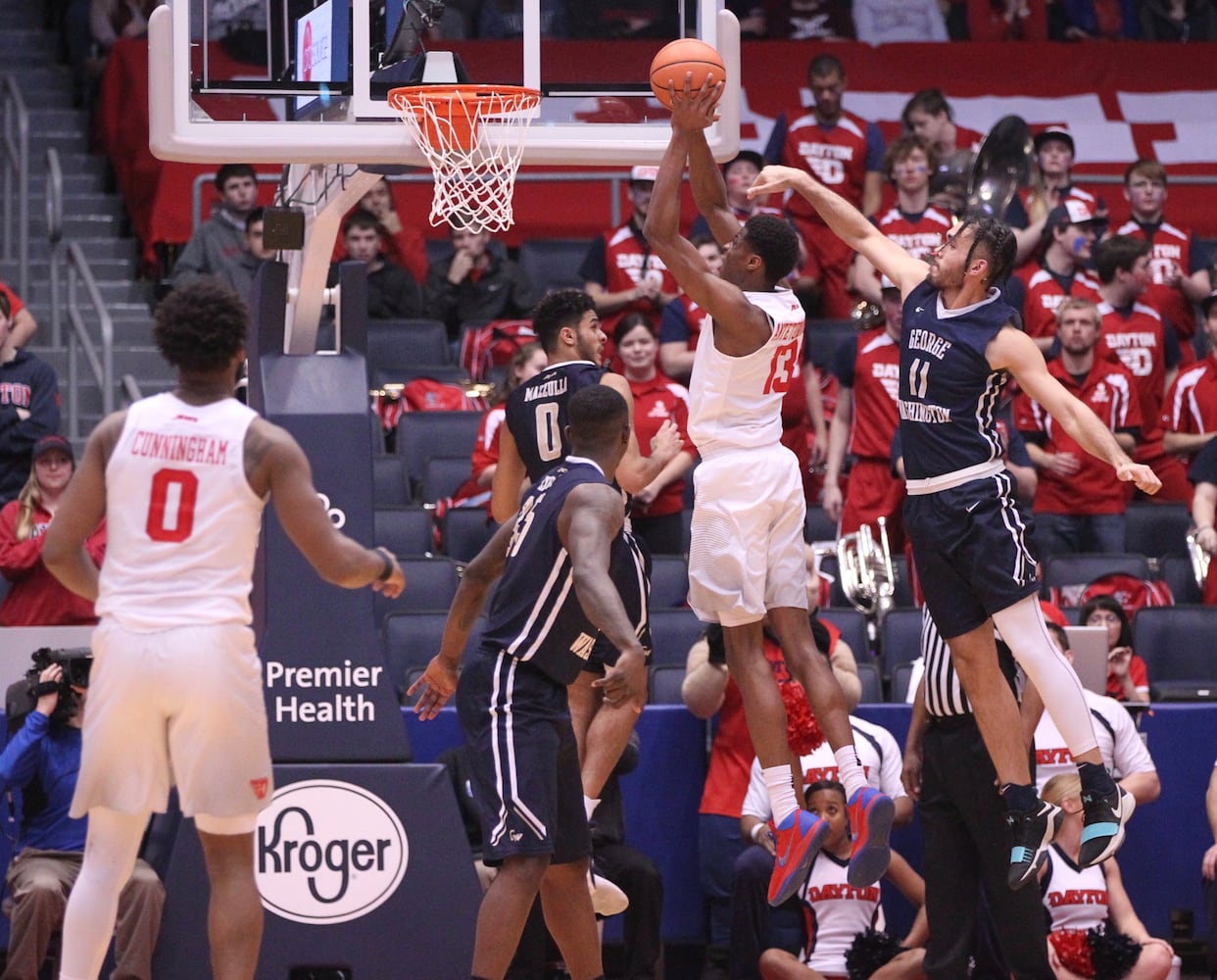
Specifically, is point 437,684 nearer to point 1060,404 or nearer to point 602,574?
point 602,574

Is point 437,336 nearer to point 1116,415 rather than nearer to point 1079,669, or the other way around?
point 1116,415

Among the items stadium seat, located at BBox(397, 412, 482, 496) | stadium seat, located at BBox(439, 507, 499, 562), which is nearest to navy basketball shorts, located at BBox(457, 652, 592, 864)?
stadium seat, located at BBox(439, 507, 499, 562)

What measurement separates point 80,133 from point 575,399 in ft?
31.4

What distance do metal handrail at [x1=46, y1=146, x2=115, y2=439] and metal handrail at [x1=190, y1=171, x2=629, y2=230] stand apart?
852 millimetres

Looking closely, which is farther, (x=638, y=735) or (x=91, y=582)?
(x=638, y=735)

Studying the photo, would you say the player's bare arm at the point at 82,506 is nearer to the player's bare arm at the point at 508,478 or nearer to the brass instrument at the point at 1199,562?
the player's bare arm at the point at 508,478

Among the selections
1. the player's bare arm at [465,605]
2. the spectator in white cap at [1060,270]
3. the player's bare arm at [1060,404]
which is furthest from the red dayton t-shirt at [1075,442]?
the player's bare arm at [465,605]

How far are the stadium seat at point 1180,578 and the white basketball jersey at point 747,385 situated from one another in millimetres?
4846

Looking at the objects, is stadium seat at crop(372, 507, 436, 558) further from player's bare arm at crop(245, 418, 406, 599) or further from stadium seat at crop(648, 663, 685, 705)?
player's bare arm at crop(245, 418, 406, 599)

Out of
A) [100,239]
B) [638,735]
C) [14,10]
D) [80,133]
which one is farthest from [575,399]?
[14,10]

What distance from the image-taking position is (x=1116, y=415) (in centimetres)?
1212

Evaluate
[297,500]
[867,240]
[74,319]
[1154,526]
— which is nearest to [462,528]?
[74,319]

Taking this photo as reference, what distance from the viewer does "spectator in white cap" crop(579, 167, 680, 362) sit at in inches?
499

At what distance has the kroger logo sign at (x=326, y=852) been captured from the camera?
842 cm
